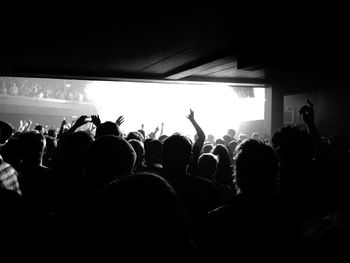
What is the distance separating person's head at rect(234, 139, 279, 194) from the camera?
2.04 meters

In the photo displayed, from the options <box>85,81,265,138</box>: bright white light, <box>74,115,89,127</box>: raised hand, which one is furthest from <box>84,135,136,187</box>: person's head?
<box>85,81,265,138</box>: bright white light

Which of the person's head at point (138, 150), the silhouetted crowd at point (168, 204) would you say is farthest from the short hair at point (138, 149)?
the silhouetted crowd at point (168, 204)

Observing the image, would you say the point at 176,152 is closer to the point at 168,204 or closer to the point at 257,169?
the point at 257,169

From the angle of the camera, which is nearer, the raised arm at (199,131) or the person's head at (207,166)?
the person's head at (207,166)

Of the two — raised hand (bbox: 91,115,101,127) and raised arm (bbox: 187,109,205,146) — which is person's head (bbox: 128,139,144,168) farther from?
raised hand (bbox: 91,115,101,127)

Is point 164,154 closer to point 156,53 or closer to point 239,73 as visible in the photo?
point 156,53

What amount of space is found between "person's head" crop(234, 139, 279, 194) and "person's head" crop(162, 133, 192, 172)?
0.78m

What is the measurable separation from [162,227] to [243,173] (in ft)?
3.75

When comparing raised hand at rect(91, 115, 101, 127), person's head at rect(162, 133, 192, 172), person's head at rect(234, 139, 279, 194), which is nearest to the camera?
person's head at rect(234, 139, 279, 194)

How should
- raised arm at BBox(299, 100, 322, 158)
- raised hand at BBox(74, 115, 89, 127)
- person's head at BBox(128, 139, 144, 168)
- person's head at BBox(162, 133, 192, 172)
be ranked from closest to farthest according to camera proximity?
person's head at BBox(162, 133, 192, 172) < raised arm at BBox(299, 100, 322, 158) < person's head at BBox(128, 139, 144, 168) < raised hand at BBox(74, 115, 89, 127)

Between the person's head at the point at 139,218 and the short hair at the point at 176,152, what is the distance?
1737 mm

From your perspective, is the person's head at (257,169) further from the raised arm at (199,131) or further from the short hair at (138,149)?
the raised arm at (199,131)

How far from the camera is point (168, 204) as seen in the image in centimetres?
113

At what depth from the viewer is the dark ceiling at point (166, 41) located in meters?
3.99
